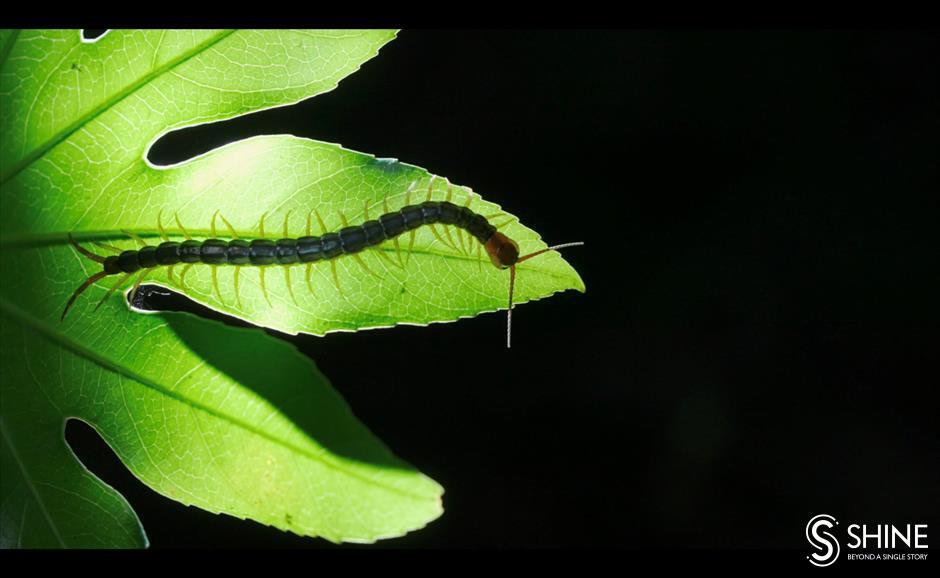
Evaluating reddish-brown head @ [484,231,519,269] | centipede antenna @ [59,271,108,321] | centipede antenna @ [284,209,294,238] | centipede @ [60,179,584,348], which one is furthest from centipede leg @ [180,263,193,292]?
reddish-brown head @ [484,231,519,269]

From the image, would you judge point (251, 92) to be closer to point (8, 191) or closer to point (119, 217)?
point (119, 217)

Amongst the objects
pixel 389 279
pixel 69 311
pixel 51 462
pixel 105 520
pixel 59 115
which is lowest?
pixel 105 520

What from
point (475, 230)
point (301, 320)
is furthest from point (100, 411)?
point (475, 230)

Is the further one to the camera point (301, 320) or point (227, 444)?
point (301, 320)

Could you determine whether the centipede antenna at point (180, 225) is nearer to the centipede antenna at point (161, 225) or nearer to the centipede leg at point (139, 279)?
the centipede antenna at point (161, 225)

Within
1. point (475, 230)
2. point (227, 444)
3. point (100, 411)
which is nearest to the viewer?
point (227, 444)
